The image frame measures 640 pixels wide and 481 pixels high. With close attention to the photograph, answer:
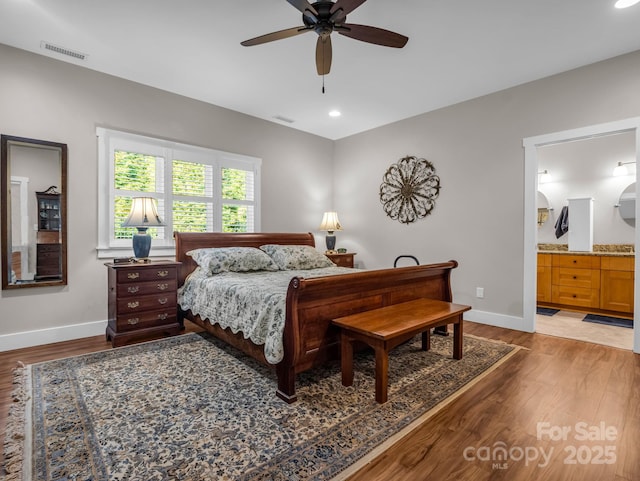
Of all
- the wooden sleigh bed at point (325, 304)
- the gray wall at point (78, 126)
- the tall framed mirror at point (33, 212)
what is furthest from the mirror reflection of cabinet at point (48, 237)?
the wooden sleigh bed at point (325, 304)

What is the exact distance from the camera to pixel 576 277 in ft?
15.4

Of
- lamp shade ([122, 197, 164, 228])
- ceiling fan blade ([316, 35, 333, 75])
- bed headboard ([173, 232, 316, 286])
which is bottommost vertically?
bed headboard ([173, 232, 316, 286])

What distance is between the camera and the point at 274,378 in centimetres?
251

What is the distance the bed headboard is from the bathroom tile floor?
3345mm

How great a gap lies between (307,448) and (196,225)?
3334mm

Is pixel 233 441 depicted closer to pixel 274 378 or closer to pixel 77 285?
pixel 274 378

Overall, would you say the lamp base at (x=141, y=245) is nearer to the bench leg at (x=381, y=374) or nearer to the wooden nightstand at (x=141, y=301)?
the wooden nightstand at (x=141, y=301)

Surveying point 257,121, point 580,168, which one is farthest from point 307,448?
point 580,168

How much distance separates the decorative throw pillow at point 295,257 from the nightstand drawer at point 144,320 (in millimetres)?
1331

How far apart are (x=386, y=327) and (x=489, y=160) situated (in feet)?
9.84

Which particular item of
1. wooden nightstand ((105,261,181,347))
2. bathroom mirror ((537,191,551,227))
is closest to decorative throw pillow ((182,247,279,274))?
wooden nightstand ((105,261,181,347))

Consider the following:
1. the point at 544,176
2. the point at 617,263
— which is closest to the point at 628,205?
the point at 617,263

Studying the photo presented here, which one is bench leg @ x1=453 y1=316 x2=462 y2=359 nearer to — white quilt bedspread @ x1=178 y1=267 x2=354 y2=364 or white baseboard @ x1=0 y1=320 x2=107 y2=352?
white quilt bedspread @ x1=178 y1=267 x2=354 y2=364

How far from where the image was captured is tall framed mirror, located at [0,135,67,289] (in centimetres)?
310
